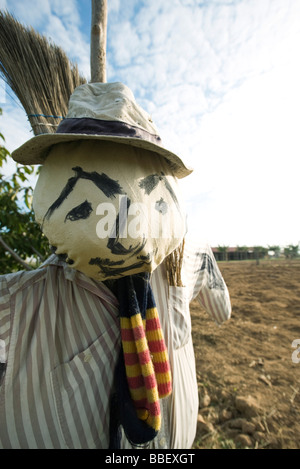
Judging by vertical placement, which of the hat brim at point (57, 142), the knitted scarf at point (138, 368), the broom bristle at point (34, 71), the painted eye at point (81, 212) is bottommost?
the knitted scarf at point (138, 368)

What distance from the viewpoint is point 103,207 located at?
24.0 inches

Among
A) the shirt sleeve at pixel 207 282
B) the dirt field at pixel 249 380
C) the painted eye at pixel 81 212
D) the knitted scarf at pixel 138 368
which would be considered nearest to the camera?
the painted eye at pixel 81 212

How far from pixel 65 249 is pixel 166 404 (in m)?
0.70

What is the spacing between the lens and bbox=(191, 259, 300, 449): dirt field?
214cm

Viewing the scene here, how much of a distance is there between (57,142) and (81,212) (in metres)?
0.22

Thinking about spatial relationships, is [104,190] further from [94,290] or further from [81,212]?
[94,290]

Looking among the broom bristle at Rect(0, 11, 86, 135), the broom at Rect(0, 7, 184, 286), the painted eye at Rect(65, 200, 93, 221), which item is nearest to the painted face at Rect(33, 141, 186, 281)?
the painted eye at Rect(65, 200, 93, 221)

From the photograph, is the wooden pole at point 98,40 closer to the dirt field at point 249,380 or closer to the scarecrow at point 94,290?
the scarecrow at point 94,290

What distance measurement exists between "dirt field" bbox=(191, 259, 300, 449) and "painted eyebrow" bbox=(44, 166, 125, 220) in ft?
7.69

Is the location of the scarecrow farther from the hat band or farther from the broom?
the broom

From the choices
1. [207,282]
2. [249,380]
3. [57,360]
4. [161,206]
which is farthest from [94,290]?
[249,380]

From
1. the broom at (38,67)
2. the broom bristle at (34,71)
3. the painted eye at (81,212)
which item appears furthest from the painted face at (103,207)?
the broom bristle at (34,71)

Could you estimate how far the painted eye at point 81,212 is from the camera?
608 mm

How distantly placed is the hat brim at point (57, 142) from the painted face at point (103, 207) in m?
0.03
